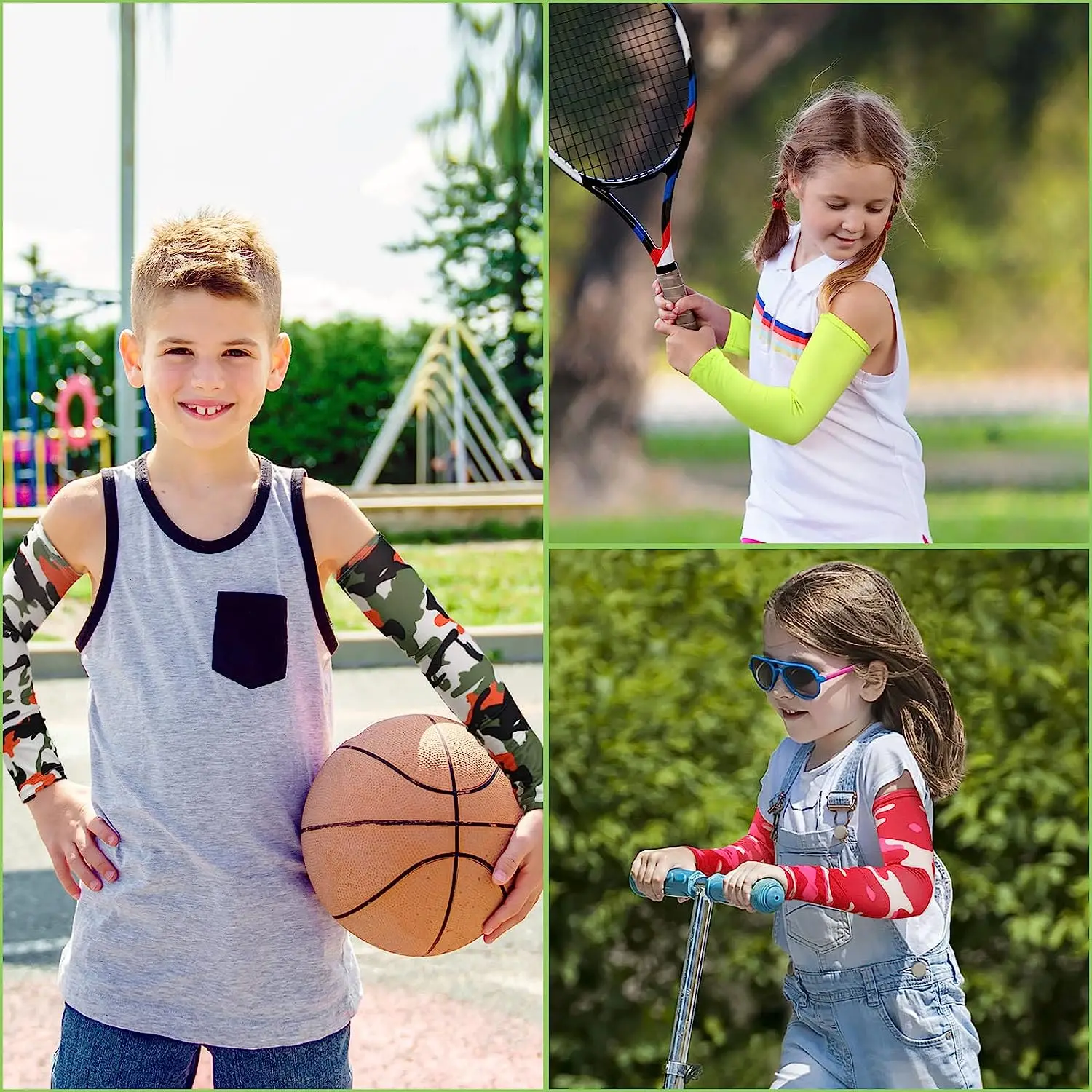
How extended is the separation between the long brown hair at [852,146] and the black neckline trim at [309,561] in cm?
102

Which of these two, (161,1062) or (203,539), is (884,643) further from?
(161,1062)

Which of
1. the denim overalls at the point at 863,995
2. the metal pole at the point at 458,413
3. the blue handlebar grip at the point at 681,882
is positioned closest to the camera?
the blue handlebar grip at the point at 681,882

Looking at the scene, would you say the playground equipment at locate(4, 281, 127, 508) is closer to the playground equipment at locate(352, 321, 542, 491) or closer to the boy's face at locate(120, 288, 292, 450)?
the playground equipment at locate(352, 321, 542, 491)

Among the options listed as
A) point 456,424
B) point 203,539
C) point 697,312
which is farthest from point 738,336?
point 456,424

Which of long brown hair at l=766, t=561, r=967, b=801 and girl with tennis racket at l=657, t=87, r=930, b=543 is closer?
long brown hair at l=766, t=561, r=967, b=801

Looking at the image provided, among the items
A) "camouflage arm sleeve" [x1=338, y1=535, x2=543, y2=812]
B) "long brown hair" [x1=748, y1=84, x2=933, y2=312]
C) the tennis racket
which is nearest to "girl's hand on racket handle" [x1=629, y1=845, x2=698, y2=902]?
"camouflage arm sleeve" [x1=338, y1=535, x2=543, y2=812]

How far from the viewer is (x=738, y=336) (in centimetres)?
263

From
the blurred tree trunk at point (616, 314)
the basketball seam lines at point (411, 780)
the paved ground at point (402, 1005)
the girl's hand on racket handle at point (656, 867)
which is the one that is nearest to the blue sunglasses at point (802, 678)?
the girl's hand on racket handle at point (656, 867)

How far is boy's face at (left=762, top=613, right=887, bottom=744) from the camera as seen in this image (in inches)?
87.0

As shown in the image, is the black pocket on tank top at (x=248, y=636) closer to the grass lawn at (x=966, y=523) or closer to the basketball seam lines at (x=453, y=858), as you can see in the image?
the basketball seam lines at (x=453, y=858)

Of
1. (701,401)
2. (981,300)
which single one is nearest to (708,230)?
(701,401)

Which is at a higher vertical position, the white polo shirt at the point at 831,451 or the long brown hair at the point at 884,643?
the white polo shirt at the point at 831,451

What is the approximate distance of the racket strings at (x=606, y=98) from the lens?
280 centimetres

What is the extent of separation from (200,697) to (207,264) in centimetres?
62
